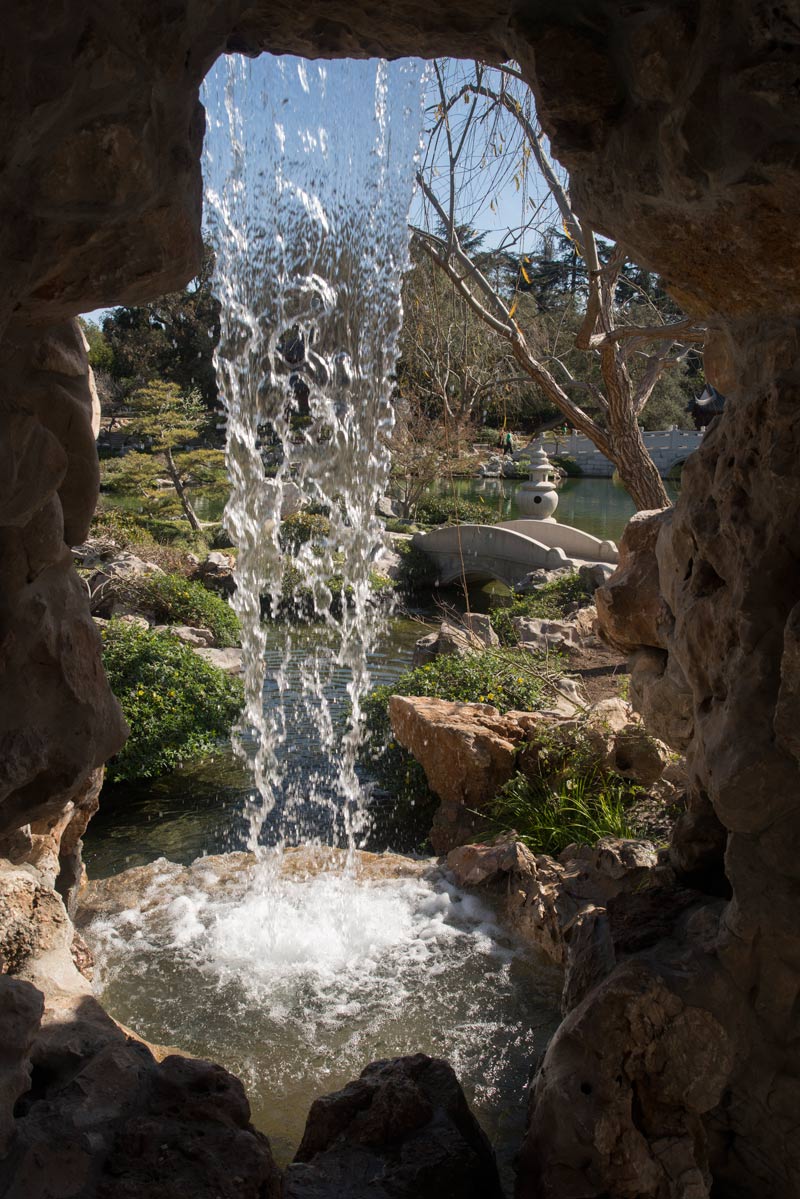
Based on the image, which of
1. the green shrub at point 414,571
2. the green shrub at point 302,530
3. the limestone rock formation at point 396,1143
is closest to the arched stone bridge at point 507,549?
the green shrub at point 414,571

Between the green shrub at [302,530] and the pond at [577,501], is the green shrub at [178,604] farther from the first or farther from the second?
the pond at [577,501]

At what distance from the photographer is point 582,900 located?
15.0ft

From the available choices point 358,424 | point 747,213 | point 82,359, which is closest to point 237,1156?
point 82,359

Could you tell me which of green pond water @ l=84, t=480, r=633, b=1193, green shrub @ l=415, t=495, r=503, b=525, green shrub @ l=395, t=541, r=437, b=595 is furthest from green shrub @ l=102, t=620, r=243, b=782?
green shrub @ l=415, t=495, r=503, b=525

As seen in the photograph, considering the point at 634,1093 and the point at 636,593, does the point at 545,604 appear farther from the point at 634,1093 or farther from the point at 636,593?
the point at 634,1093

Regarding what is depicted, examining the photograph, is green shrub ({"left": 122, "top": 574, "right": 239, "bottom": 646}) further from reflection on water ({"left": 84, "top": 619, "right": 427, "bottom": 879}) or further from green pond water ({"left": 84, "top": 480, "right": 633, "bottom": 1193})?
Result: green pond water ({"left": 84, "top": 480, "right": 633, "bottom": 1193})

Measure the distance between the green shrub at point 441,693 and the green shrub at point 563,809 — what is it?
1.04 meters

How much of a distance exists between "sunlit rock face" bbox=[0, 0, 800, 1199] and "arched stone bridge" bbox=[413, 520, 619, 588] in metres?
11.7

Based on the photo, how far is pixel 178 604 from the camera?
1060cm

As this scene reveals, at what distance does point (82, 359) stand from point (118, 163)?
650 millimetres

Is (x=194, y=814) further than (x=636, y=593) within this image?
Yes

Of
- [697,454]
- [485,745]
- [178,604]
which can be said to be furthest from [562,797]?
[178,604]

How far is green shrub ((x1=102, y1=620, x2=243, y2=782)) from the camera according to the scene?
6.98 meters

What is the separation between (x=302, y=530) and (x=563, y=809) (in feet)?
33.9
